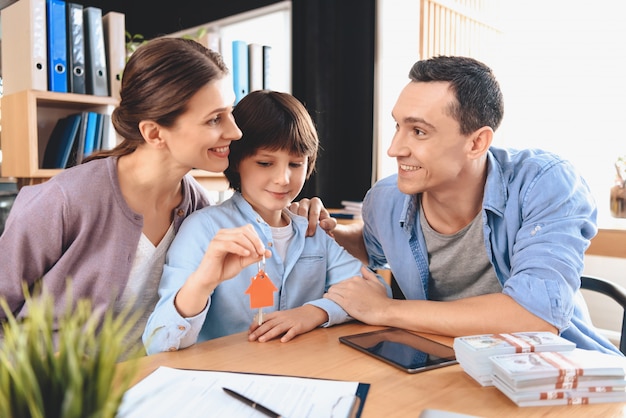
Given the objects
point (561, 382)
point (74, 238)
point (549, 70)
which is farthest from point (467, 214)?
point (549, 70)

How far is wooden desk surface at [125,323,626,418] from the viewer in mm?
762

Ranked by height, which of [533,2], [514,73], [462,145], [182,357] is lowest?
[182,357]

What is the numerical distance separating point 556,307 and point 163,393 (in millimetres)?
806

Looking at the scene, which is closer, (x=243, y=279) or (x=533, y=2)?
(x=243, y=279)

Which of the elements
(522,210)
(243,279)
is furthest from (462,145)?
(243,279)

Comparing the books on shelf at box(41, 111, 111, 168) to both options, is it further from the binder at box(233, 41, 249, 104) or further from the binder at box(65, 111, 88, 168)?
the binder at box(233, 41, 249, 104)

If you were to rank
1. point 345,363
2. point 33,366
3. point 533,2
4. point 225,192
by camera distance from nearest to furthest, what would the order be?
point 33,366 < point 345,363 < point 225,192 < point 533,2

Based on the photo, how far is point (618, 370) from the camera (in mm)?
779

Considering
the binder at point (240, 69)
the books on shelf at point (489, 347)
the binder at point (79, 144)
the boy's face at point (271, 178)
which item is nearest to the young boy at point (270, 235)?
the boy's face at point (271, 178)

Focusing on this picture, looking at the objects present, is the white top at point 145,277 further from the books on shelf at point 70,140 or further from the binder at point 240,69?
the binder at point 240,69

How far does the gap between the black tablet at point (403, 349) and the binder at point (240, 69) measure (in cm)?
204

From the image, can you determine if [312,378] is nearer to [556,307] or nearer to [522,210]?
[556,307]

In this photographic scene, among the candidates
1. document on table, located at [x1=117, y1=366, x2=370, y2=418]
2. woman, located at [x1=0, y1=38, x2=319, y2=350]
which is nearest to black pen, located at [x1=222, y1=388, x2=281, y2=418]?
document on table, located at [x1=117, y1=366, x2=370, y2=418]

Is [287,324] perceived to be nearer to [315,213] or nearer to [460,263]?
[315,213]
